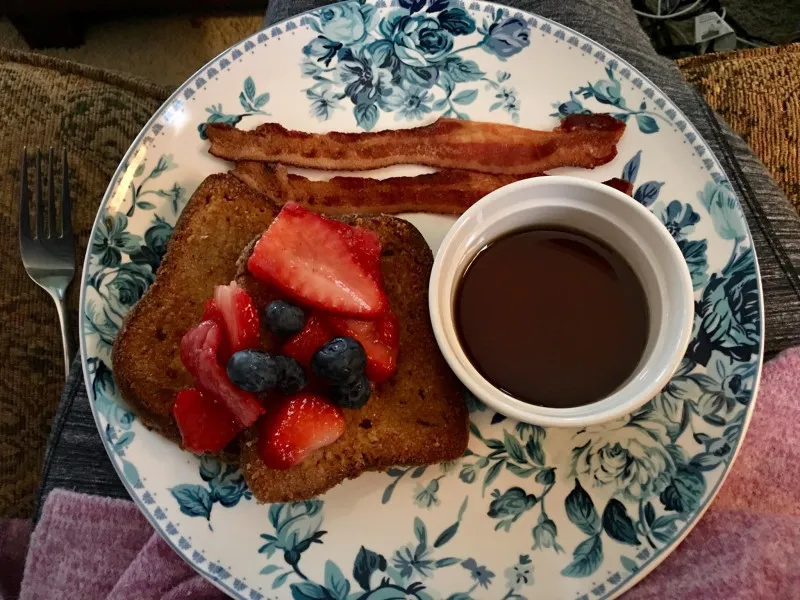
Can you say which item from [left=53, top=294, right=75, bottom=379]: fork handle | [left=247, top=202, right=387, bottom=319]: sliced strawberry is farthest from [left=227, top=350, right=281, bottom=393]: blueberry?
[left=53, top=294, right=75, bottom=379]: fork handle

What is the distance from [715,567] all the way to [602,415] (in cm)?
36

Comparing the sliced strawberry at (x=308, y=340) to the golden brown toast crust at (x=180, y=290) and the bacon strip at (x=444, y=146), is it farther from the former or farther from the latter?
the bacon strip at (x=444, y=146)

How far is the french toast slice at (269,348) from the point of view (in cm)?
116

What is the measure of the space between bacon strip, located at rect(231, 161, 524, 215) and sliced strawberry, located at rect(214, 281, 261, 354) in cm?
28

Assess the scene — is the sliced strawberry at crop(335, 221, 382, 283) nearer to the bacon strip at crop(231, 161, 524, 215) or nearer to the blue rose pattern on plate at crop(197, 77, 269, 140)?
the bacon strip at crop(231, 161, 524, 215)

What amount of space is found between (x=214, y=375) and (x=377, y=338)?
28 centimetres

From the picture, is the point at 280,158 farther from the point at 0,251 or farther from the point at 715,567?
the point at 715,567

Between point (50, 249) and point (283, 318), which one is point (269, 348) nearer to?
point (283, 318)

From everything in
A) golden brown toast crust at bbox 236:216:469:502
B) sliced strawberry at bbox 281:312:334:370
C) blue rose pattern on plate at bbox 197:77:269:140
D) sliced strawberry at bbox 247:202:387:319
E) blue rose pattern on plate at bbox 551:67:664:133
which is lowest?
golden brown toast crust at bbox 236:216:469:502

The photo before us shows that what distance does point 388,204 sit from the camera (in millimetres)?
1309

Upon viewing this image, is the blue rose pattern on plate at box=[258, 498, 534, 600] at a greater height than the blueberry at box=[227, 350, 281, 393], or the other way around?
the blueberry at box=[227, 350, 281, 393]

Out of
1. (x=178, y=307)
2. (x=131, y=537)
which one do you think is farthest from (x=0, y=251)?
(x=131, y=537)

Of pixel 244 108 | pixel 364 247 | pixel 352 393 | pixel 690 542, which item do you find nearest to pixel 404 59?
pixel 244 108

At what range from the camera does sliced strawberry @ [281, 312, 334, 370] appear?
1.10 metres
